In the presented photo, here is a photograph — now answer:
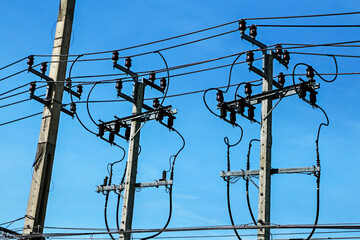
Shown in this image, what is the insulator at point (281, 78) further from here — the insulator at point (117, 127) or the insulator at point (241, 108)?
the insulator at point (117, 127)

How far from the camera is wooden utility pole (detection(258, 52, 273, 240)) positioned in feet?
48.5

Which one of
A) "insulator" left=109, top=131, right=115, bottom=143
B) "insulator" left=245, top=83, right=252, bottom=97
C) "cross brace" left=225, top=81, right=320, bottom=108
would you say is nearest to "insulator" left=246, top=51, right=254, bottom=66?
"insulator" left=245, top=83, right=252, bottom=97

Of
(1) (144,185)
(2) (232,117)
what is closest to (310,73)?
(2) (232,117)

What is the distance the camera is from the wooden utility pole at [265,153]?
1480 cm

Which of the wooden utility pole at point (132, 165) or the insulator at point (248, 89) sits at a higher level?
the insulator at point (248, 89)

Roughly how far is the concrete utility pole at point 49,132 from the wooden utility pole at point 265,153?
6.02 m

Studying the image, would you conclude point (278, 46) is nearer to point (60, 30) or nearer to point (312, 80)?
point (312, 80)

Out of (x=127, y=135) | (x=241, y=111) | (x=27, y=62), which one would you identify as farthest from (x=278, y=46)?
(x=27, y=62)

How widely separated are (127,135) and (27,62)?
155 inches

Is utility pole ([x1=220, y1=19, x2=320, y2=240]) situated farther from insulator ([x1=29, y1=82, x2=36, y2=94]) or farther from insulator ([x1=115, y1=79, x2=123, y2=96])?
insulator ([x1=29, y1=82, x2=36, y2=94])

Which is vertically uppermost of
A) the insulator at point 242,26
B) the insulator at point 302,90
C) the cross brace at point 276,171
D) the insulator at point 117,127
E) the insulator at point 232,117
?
the insulator at point 242,26

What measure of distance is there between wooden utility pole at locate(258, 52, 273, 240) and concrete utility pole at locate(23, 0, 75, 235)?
237 inches

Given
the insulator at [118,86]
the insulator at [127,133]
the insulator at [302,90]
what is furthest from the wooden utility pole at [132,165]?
the insulator at [302,90]

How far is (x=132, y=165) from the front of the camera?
18.2 metres
